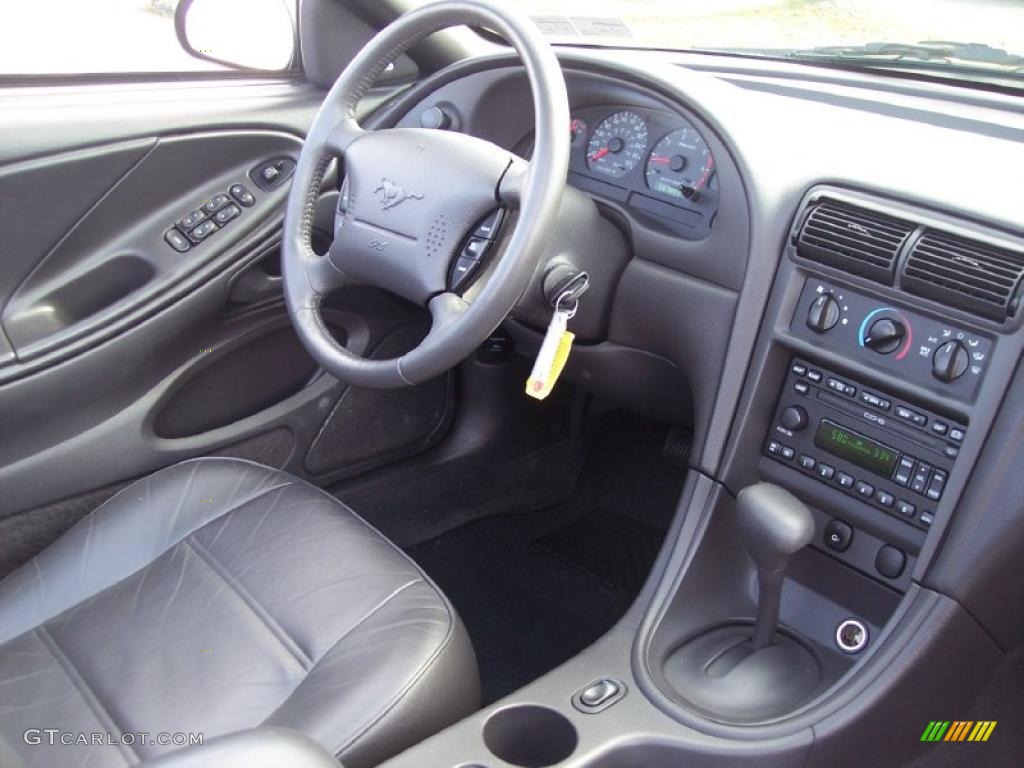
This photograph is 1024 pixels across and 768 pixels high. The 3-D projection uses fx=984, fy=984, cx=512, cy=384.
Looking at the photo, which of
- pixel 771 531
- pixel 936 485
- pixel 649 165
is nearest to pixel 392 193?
pixel 649 165

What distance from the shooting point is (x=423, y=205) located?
4.28 ft

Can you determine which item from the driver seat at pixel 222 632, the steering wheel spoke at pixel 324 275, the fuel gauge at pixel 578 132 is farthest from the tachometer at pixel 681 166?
the driver seat at pixel 222 632

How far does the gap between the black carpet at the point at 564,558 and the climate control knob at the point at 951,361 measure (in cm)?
95

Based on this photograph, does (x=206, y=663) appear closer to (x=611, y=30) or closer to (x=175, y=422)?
(x=175, y=422)

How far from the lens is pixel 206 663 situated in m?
1.19

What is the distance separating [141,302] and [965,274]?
1259mm

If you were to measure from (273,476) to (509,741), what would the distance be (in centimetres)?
56

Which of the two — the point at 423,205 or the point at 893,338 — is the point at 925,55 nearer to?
the point at 893,338

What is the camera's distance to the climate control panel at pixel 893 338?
1131mm

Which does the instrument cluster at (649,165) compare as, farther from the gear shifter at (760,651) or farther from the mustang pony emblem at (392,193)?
the gear shifter at (760,651)

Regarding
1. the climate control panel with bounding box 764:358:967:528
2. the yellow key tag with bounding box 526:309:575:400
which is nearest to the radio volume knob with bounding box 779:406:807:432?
the climate control panel with bounding box 764:358:967:528

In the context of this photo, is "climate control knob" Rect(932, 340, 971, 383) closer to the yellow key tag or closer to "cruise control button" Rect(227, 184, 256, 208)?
the yellow key tag

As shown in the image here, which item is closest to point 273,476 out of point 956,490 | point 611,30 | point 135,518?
point 135,518

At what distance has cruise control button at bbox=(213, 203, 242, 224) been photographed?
1.73m
